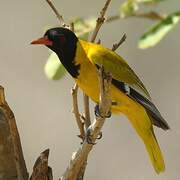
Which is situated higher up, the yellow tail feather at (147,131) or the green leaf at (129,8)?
the green leaf at (129,8)

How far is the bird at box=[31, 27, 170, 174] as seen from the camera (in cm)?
208

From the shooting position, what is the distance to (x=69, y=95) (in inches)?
154

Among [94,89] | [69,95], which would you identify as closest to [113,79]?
[94,89]

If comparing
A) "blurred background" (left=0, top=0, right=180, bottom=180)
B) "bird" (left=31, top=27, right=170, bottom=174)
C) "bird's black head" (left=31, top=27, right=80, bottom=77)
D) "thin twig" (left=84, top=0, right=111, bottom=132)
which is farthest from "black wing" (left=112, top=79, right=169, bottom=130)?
"blurred background" (left=0, top=0, right=180, bottom=180)

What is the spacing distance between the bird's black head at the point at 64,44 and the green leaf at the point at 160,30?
0.72ft

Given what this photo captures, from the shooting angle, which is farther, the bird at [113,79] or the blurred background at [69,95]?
the blurred background at [69,95]

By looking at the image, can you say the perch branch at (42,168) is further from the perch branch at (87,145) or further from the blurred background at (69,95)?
the blurred background at (69,95)

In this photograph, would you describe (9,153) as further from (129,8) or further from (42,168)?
(129,8)

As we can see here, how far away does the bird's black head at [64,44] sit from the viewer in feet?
6.97

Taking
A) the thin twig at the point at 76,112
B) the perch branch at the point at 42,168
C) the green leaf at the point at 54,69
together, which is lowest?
the perch branch at the point at 42,168

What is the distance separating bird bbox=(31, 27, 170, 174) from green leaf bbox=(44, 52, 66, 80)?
9cm

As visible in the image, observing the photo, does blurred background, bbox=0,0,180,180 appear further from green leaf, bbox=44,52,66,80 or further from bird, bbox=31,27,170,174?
green leaf, bbox=44,52,66,80

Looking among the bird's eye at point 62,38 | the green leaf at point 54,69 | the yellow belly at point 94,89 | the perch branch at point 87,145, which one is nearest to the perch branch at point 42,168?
the perch branch at point 87,145

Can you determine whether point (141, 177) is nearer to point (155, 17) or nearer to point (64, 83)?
point (64, 83)
